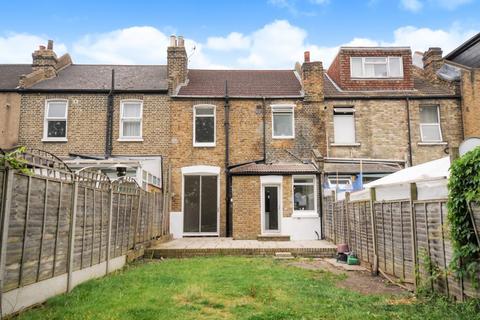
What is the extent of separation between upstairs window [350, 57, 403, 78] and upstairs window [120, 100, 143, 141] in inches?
413

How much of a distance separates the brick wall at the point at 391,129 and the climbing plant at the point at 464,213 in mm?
12232

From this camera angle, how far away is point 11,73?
1939 cm

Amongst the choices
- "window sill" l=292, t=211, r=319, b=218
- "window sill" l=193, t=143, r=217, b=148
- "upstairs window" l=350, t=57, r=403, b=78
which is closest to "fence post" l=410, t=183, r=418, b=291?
"window sill" l=292, t=211, r=319, b=218

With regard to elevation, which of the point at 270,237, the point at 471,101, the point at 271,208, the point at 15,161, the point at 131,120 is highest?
the point at 471,101

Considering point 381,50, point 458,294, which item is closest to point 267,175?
point 381,50

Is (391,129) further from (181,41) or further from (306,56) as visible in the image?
(181,41)

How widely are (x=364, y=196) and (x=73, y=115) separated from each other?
526 inches

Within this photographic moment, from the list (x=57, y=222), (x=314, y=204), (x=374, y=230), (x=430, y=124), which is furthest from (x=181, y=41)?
(x=57, y=222)

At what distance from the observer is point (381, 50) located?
1884 cm

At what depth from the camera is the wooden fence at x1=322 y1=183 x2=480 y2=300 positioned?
578cm

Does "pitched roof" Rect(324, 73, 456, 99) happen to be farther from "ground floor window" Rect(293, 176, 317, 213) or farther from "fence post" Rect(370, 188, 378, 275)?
"fence post" Rect(370, 188, 378, 275)

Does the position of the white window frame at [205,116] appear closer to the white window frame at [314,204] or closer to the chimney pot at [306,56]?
the white window frame at [314,204]

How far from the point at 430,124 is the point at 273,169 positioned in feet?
26.3

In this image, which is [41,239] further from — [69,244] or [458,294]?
[458,294]
